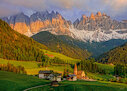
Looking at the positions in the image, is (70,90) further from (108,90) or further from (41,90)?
(108,90)

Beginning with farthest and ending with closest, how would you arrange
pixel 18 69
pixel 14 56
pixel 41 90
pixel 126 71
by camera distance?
pixel 14 56 → pixel 126 71 → pixel 18 69 → pixel 41 90

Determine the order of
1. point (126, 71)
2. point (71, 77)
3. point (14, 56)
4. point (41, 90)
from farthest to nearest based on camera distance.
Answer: point (14, 56), point (126, 71), point (71, 77), point (41, 90)

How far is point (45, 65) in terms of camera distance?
537 ft

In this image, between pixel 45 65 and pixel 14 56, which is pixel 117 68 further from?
pixel 14 56

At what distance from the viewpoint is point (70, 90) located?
6469cm

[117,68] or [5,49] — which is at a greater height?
[5,49]

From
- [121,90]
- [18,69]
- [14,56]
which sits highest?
[14,56]

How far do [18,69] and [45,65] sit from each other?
5048cm

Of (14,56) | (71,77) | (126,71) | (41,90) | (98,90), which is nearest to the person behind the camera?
(41,90)

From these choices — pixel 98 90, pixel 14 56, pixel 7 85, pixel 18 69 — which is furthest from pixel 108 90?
pixel 14 56

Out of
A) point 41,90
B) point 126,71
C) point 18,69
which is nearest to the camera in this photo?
point 41,90

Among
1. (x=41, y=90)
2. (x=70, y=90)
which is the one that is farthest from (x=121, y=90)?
(x=41, y=90)

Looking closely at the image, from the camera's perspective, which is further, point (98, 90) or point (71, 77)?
point (71, 77)

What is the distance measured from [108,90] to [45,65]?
101m
